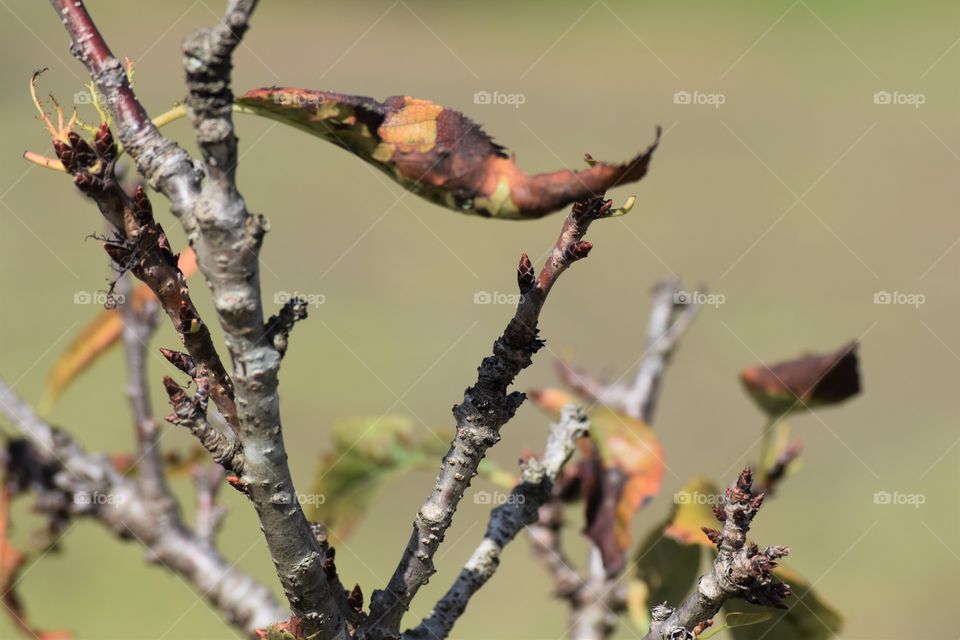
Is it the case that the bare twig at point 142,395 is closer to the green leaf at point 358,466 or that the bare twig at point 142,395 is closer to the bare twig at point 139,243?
the green leaf at point 358,466

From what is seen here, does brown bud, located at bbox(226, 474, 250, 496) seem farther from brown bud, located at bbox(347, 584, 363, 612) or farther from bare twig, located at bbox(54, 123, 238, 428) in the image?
brown bud, located at bbox(347, 584, 363, 612)

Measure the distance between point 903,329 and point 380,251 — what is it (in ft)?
14.3

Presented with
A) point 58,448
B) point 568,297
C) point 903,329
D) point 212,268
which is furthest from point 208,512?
point 903,329

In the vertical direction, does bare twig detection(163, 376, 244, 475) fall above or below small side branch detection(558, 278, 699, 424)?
below

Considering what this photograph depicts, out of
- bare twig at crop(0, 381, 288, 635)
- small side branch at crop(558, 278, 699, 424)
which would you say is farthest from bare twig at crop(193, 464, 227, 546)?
small side branch at crop(558, 278, 699, 424)

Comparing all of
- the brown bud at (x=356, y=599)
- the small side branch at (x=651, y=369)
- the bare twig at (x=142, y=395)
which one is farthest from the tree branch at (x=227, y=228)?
the small side branch at (x=651, y=369)

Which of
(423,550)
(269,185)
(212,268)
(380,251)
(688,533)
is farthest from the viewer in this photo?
(269,185)

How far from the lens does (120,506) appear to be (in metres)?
1.68

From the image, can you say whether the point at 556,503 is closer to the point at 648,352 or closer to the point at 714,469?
the point at 648,352

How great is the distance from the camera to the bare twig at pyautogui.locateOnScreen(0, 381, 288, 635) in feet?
5.31

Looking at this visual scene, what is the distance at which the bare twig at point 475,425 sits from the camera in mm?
849

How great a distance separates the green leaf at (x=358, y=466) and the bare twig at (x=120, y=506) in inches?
7.7

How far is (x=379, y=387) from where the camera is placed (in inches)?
249

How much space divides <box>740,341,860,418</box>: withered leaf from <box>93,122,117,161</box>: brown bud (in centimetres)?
113
